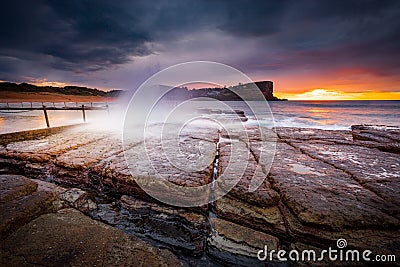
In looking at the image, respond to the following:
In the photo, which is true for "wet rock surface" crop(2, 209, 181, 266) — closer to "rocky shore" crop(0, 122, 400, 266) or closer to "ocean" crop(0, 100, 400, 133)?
"rocky shore" crop(0, 122, 400, 266)

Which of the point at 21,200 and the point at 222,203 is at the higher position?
the point at 21,200

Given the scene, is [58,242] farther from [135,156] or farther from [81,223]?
[135,156]

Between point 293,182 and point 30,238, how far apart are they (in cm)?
308

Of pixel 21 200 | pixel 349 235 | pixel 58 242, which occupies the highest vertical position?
pixel 21 200

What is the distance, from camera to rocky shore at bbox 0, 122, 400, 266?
172 cm

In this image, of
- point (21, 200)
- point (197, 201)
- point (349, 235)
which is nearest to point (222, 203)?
point (197, 201)

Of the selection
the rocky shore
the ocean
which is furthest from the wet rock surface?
the ocean

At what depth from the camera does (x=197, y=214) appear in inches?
95.4

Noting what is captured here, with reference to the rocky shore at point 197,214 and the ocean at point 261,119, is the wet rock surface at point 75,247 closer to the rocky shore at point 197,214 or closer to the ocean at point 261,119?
the rocky shore at point 197,214

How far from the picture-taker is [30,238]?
5.66 feet

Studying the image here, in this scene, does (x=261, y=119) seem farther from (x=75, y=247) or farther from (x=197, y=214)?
(x=75, y=247)

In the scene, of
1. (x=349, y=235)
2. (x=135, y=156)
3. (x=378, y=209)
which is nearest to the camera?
(x=349, y=235)

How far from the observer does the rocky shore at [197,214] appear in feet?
5.65

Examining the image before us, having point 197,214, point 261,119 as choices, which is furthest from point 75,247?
point 261,119
